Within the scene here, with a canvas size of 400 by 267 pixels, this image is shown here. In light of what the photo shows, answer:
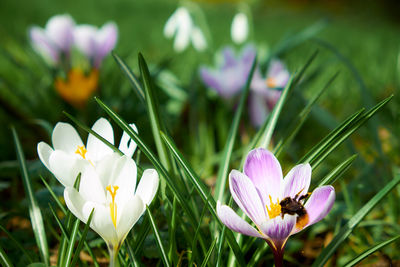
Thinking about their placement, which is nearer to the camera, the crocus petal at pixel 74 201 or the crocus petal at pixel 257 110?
the crocus petal at pixel 74 201

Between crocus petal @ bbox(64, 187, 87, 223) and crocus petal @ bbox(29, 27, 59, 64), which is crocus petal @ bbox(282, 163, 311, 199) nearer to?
crocus petal @ bbox(64, 187, 87, 223)

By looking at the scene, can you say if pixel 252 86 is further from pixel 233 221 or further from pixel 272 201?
pixel 233 221

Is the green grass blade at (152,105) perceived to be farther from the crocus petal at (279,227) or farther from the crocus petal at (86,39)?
the crocus petal at (86,39)

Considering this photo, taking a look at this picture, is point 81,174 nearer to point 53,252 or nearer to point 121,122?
point 121,122

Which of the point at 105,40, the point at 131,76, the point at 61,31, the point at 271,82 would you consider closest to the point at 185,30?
the point at 105,40

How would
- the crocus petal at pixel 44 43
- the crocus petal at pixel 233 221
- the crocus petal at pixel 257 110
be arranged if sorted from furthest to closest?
1. the crocus petal at pixel 44 43
2. the crocus petal at pixel 257 110
3. the crocus petal at pixel 233 221

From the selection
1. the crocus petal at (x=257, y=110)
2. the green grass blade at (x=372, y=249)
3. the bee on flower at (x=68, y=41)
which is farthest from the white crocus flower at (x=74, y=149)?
the bee on flower at (x=68, y=41)
